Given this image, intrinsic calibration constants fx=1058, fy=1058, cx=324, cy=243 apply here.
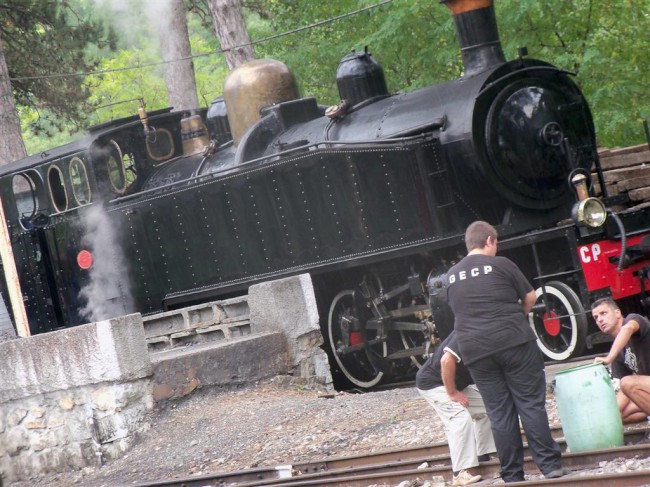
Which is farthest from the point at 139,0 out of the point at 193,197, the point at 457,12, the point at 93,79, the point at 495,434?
the point at 495,434

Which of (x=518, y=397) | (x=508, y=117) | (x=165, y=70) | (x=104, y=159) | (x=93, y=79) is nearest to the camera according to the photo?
(x=518, y=397)

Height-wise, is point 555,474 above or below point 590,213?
below

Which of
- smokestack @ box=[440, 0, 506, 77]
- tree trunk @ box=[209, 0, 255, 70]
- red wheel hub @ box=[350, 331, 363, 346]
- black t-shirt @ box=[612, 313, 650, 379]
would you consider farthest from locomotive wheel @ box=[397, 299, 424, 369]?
tree trunk @ box=[209, 0, 255, 70]

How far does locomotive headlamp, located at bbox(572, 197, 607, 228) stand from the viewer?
28.4 feet

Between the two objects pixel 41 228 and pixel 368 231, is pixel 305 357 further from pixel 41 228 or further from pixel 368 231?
pixel 41 228

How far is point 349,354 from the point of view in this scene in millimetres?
10508

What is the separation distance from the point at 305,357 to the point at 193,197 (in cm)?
227

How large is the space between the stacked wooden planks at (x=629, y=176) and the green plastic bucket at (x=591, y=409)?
162 inches

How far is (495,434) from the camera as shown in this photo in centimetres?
554

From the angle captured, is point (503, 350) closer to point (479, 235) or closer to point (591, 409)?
point (479, 235)

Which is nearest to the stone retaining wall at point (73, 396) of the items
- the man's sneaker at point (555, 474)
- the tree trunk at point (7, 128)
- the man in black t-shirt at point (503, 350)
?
the man in black t-shirt at point (503, 350)

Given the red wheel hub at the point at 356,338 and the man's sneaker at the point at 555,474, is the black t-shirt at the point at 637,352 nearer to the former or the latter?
the man's sneaker at the point at 555,474

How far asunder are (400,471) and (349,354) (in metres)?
4.23

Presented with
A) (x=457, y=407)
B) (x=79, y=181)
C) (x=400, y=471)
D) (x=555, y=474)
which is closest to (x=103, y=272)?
(x=79, y=181)
